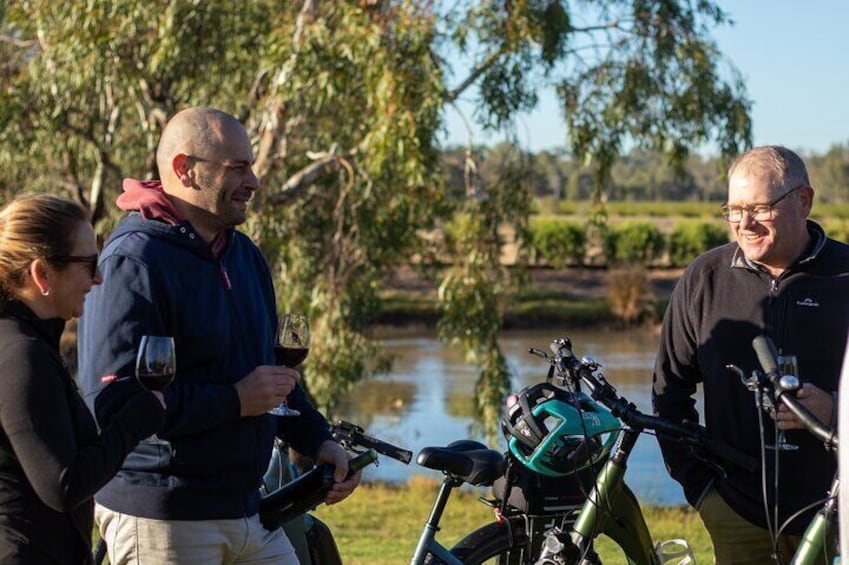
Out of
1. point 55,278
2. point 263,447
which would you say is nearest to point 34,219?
point 55,278

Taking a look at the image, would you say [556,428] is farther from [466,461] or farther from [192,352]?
[192,352]

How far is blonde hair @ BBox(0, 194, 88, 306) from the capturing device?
9.91 feet

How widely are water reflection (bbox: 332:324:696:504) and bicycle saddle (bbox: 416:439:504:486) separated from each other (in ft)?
32.8

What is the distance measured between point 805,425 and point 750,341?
855 millimetres

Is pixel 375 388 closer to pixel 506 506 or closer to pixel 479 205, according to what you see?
pixel 479 205

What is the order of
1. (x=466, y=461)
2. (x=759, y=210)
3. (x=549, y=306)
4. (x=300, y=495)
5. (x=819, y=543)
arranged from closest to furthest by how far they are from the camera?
(x=819, y=543) → (x=300, y=495) → (x=759, y=210) → (x=466, y=461) → (x=549, y=306)

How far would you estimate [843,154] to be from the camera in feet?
309

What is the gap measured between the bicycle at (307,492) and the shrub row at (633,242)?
1399 inches

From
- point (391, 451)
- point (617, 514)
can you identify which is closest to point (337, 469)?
point (391, 451)

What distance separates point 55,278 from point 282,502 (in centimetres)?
108

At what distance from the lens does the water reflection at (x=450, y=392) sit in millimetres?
17375

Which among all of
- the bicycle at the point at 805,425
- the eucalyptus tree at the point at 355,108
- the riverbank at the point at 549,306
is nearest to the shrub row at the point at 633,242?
the riverbank at the point at 549,306

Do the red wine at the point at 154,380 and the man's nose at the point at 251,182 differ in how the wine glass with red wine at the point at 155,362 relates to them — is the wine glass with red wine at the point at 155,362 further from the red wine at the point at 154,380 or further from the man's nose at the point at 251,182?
the man's nose at the point at 251,182

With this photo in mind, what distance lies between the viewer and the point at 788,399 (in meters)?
3.35
